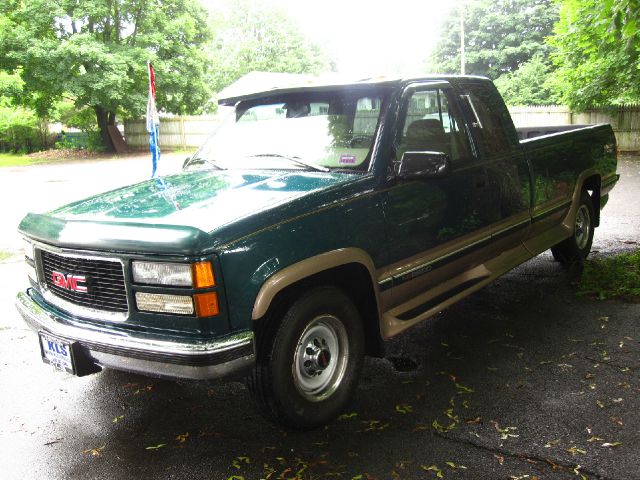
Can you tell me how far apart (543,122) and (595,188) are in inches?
715

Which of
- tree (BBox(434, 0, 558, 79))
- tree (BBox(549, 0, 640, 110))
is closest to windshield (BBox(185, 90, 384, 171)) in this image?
tree (BBox(549, 0, 640, 110))

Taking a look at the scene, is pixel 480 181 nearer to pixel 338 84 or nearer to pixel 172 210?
pixel 338 84

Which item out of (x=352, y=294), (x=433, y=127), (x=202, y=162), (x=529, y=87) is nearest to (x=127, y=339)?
(x=352, y=294)

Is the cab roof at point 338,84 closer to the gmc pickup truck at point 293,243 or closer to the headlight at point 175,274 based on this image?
the gmc pickup truck at point 293,243

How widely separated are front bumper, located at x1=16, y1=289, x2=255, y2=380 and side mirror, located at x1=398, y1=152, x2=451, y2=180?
1.43 metres

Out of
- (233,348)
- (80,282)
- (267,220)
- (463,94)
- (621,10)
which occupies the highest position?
(621,10)

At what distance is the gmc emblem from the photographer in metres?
3.23

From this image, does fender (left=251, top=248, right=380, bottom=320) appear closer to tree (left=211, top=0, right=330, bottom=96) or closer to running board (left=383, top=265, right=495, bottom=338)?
Result: running board (left=383, top=265, right=495, bottom=338)

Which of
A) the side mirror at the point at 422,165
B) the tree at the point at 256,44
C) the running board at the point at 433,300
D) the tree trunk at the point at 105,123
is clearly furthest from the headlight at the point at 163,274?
the tree at the point at 256,44

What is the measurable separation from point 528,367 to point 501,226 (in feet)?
3.81

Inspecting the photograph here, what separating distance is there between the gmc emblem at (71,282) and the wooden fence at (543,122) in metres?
12.2

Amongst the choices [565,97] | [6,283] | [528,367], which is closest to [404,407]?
[528,367]

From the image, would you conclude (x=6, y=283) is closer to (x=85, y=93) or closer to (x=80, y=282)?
(x=80, y=282)

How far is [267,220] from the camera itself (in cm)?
304
